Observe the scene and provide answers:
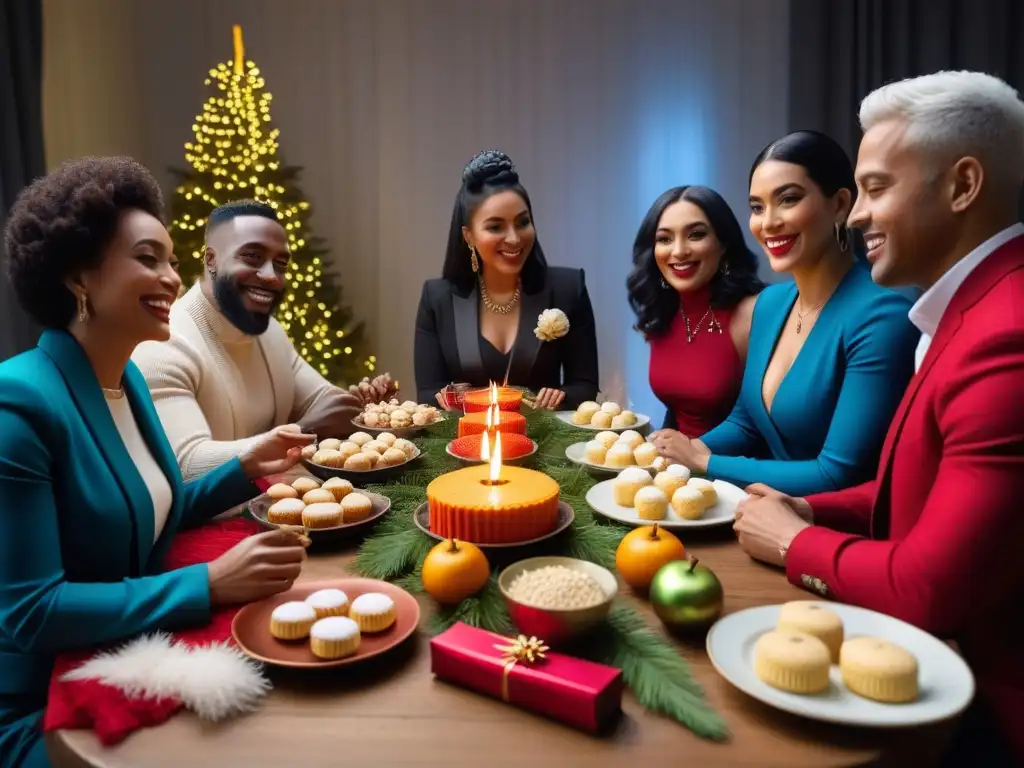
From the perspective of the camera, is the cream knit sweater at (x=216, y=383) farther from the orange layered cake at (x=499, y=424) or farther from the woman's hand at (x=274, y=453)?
the orange layered cake at (x=499, y=424)

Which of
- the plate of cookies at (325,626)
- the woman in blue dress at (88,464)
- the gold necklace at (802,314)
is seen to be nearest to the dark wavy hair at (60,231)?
the woman in blue dress at (88,464)

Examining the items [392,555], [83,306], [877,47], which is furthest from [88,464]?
[877,47]

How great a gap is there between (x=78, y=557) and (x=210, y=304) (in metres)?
1.14

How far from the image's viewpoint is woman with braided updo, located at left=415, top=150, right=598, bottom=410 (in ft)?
9.93

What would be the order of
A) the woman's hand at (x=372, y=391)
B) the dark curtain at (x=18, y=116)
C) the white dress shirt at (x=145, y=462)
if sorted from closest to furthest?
the white dress shirt at (x=145, y=462), the woman's hand at (x=372, y=391), the dark curtain at (x=18, y=116)

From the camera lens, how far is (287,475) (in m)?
1.91

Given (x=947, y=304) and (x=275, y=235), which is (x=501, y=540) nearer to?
(x=947, y=304)

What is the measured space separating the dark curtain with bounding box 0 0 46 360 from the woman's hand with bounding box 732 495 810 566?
3.37 meters

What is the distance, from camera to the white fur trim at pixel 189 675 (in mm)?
922

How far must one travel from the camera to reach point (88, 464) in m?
1.24

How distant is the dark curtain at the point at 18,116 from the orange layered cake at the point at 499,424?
2553 millimetres

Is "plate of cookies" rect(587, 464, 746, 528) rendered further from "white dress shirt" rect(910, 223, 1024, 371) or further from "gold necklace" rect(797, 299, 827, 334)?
"gold necklace" rect(797, 299, 827, 334)

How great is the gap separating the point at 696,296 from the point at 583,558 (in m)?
1.59

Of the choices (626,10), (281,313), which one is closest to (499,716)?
(281,313)
